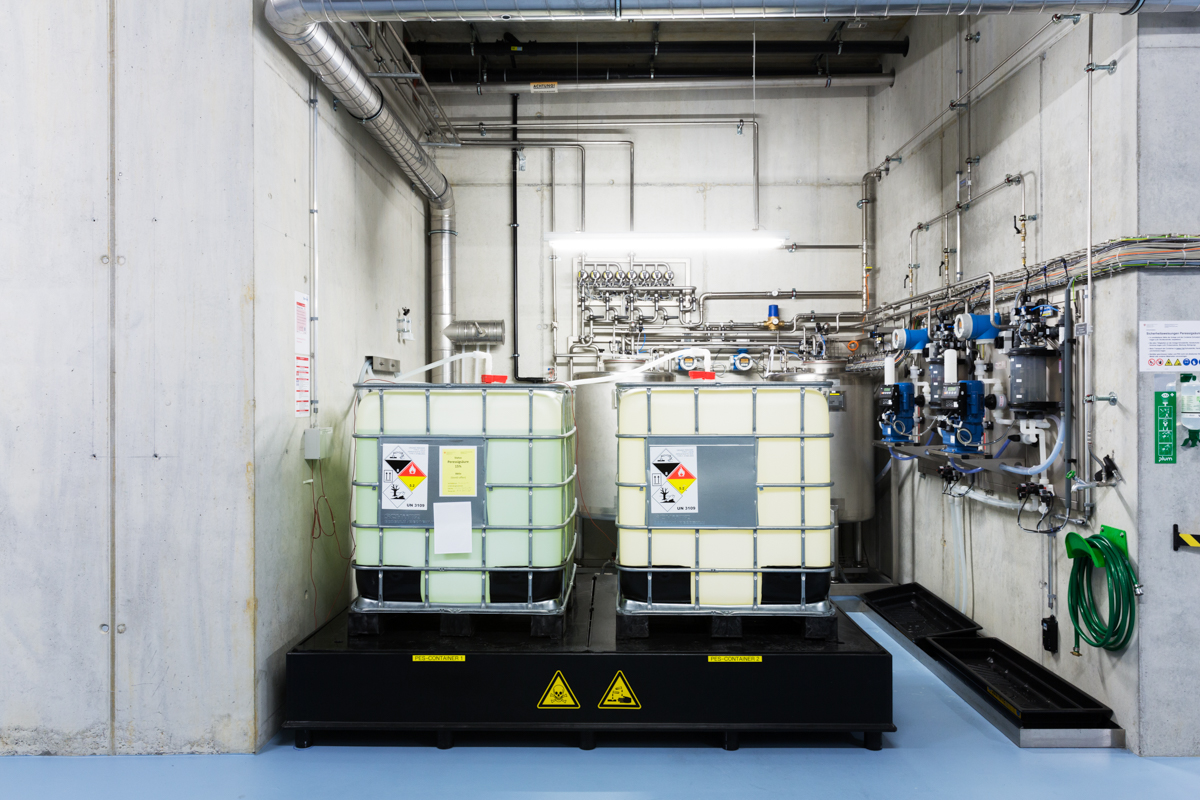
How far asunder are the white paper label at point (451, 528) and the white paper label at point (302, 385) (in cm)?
107

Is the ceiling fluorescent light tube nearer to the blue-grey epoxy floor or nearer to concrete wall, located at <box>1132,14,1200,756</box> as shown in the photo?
concrete wall, located at <box>1132,14,1200,756</box>

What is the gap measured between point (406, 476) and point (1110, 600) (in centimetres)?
376

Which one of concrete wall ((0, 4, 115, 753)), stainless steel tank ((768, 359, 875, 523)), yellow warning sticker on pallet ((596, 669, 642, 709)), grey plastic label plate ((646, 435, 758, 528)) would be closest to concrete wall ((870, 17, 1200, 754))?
stainless steel tank ((768, 359, 875, 523))

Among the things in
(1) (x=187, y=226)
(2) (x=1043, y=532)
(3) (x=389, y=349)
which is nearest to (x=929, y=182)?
(2) (x=1043, y=532)

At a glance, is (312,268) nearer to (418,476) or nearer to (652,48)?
(418,476)

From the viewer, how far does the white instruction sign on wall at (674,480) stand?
11.0ft

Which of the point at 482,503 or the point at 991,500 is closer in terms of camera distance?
the point at 482,503

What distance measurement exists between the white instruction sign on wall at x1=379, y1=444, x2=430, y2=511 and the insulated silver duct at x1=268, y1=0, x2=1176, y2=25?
7.50 feet

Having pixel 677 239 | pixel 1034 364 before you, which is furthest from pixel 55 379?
pixel 1034 364

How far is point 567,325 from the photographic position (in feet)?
22.8

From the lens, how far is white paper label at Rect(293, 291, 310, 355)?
369 cm

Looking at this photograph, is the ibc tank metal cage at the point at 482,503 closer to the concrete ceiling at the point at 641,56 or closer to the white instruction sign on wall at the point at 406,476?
the white instruction sign on wall at the point at 406,476

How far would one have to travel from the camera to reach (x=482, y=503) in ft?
11.2

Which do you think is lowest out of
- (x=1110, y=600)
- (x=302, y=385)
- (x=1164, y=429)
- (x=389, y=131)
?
(x=1110, y=600)
